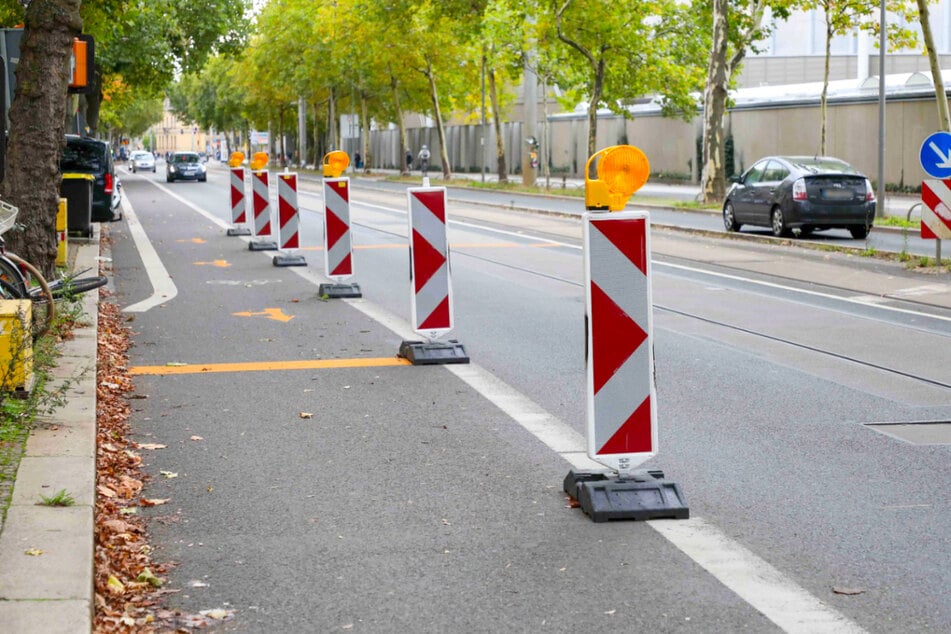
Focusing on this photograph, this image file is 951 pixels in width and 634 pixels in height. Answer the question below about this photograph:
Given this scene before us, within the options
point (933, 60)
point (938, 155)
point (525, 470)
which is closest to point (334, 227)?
point (525, 470)

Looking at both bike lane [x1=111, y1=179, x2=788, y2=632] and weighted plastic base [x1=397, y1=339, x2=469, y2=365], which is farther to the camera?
weighted plastic base [x1=397, y1=339, x2=469, y2=365]

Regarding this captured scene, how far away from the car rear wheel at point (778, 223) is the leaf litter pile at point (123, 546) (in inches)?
690

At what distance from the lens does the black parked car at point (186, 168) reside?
6706 cm

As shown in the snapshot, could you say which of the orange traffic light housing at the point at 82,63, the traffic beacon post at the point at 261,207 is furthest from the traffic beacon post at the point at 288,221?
the orange traffic light housing at the point at 82,63

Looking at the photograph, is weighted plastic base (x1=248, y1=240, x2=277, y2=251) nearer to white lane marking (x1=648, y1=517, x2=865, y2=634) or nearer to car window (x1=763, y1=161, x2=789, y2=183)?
car window (x1=763, y1=161, x2=789, y2=183)

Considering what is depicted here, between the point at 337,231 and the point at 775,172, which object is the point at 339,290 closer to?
the point at 337,231

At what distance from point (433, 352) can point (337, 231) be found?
4.15 metres

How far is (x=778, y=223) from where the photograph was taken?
2486cm

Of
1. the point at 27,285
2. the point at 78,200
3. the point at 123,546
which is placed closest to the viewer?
the point at 123,546

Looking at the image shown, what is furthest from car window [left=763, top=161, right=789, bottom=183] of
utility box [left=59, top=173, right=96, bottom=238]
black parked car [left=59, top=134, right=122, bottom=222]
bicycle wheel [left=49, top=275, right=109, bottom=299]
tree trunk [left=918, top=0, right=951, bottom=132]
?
bicycle wheel [left=49, top=275, right=109, bottom=299]

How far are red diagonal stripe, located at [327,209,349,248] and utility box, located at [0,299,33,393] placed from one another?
6731 millimetres

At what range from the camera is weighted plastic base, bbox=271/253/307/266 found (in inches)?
738

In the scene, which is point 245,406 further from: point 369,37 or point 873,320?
point 369,37

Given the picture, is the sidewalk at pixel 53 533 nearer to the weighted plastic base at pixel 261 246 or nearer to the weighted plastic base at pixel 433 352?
the weighted plastic base at pixel 433 352
